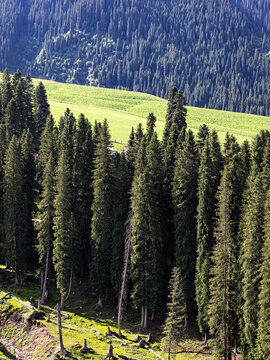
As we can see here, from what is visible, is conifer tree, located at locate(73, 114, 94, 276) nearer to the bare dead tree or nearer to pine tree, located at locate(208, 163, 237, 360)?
the bare dead tree

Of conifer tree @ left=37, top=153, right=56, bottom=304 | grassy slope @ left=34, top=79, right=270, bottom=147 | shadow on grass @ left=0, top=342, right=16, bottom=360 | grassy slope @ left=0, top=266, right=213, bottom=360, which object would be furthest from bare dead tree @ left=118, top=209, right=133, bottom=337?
grassy slope @ left=34, top=79, right=270, bottom=147

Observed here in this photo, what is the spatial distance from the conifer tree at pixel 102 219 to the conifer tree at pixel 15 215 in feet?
30.5

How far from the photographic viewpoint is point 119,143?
9650 centimetres

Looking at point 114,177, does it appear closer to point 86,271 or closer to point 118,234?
point 118,234

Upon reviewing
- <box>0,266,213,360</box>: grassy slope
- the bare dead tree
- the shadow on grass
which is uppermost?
the bare dead tree

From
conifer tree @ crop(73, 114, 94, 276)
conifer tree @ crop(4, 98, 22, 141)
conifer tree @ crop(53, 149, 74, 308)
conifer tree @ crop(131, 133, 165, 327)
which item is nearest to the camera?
conifer tree @ crop(131, 133, 165, 327)

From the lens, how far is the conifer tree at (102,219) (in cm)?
5231

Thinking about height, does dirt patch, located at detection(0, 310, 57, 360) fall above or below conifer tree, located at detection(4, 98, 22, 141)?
below

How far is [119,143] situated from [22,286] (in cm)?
4704

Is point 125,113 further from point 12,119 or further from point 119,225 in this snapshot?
point 119,225

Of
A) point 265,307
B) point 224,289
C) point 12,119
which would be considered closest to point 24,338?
point 224,289

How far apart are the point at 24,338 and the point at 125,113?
100903mm

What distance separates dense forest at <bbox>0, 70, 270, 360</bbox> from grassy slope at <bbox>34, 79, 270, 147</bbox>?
142 ft

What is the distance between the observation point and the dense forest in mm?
40906
